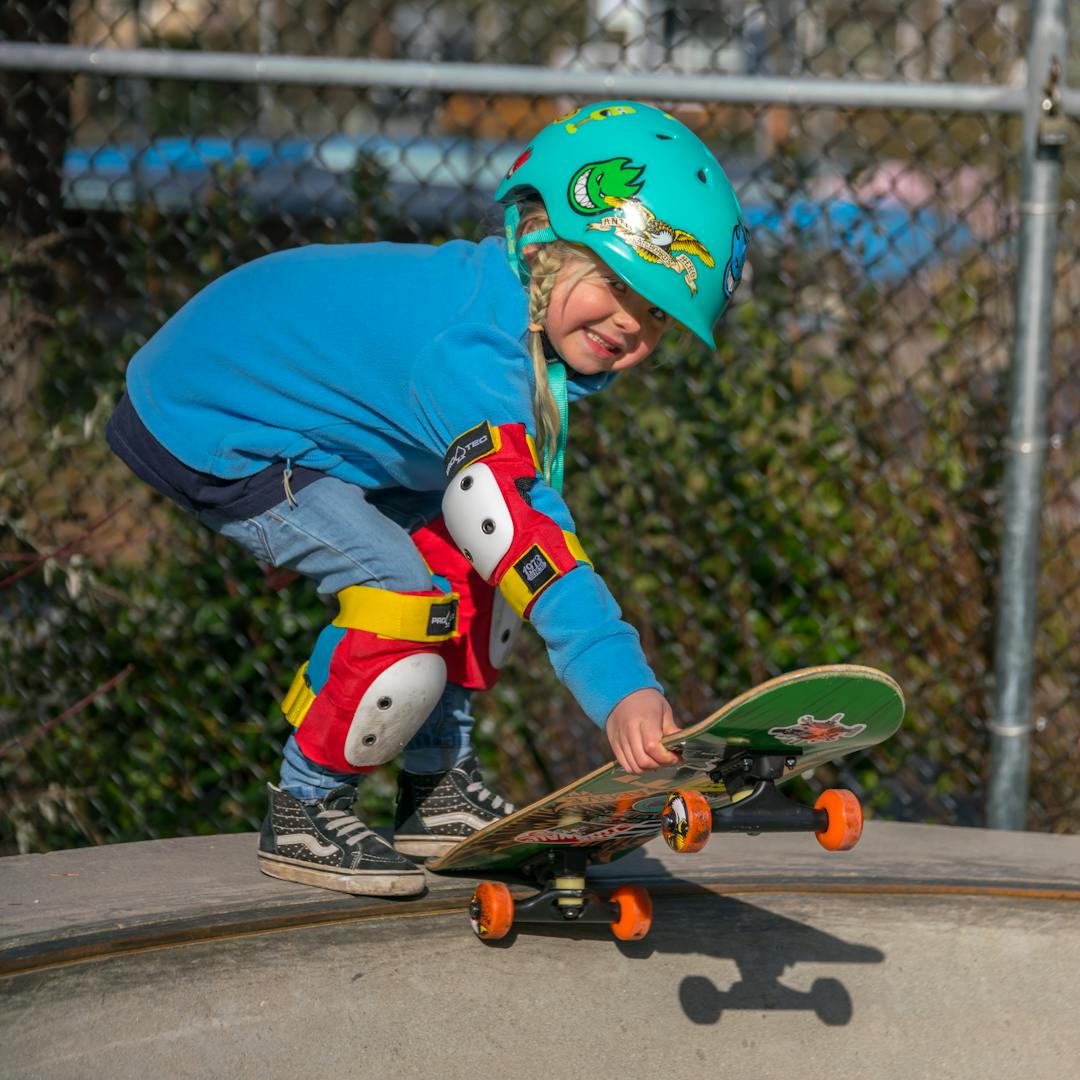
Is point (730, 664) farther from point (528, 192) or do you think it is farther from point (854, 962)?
point (528, 192)

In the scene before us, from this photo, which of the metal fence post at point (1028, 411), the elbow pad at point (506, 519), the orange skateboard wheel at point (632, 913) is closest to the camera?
the elbow pad at point (506, 519)

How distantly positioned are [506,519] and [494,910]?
0.68m

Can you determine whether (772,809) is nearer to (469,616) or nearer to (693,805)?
(693,805)

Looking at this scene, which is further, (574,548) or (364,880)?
(364,880)

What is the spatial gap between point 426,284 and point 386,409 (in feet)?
0.69

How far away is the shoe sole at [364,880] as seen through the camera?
2344mm

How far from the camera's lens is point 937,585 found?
3.66 meters

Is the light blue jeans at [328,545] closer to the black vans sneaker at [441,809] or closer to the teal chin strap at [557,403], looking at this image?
the black vans sneaker at [441,809]

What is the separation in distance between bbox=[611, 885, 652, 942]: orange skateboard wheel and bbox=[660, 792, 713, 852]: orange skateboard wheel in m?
0.38

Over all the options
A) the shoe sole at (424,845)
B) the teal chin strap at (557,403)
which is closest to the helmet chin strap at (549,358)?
the teal chin strap at (557,403)

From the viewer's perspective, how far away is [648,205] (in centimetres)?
208

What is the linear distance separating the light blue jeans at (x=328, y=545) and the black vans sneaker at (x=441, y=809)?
20cm

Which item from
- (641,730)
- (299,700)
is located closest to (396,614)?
(299,700)

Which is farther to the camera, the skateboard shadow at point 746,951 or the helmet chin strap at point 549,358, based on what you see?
the skateboard shadow at point 746,951
